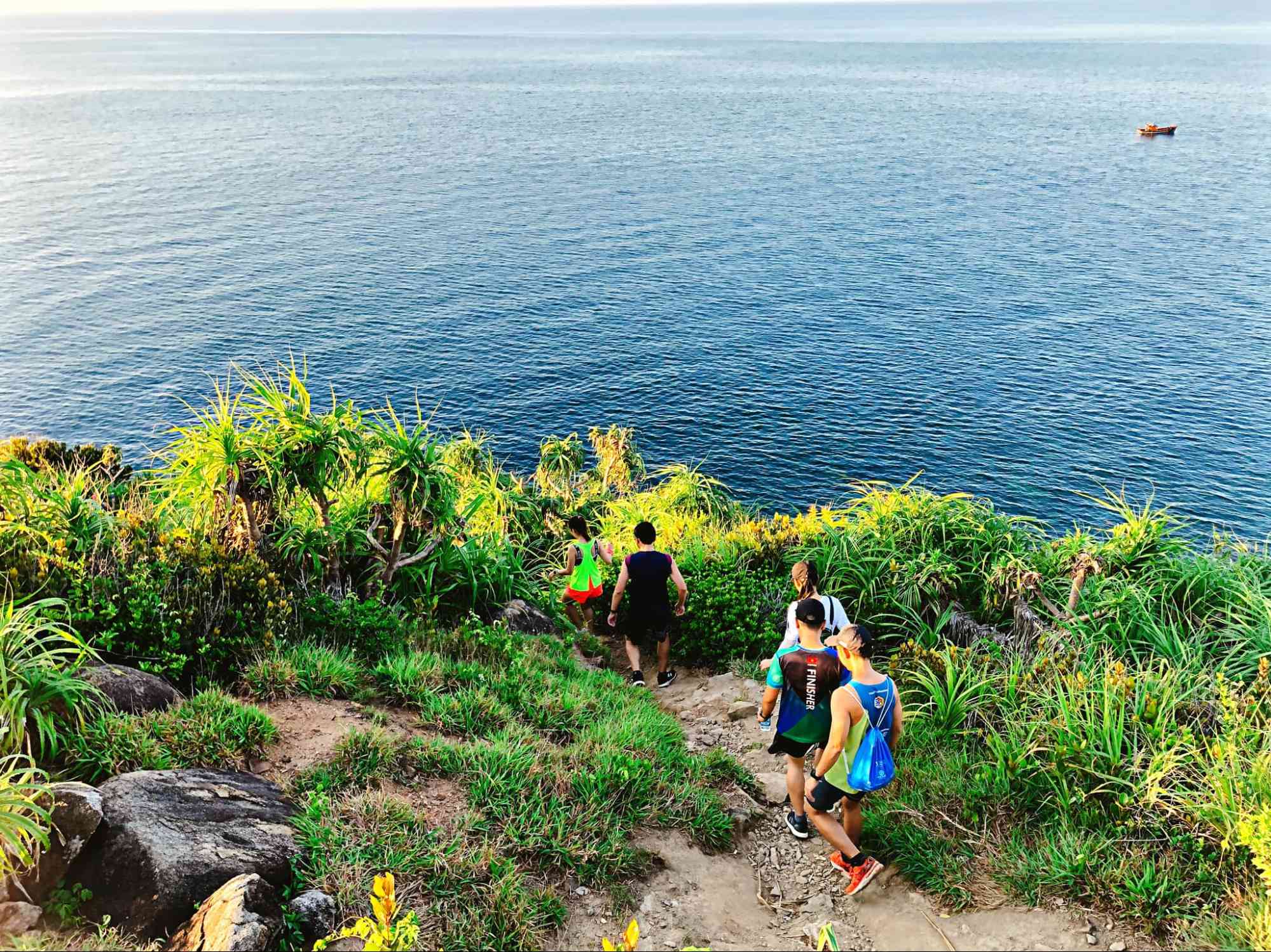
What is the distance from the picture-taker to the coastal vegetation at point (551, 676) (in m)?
5.93

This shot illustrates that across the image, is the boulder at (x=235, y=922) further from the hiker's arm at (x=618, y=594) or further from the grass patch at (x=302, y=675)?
the hiker's arm at (x=618, y=594)

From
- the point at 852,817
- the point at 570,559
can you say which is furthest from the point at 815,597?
the point at 570,559

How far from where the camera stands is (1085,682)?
25.3 feet

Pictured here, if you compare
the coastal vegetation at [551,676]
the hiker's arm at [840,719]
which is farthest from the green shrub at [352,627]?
the hiker's arm at [840,719]

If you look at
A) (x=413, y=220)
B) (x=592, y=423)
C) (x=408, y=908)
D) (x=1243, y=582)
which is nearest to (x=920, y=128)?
(x=413, y=220)

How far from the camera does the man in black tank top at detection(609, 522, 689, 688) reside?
9.95m

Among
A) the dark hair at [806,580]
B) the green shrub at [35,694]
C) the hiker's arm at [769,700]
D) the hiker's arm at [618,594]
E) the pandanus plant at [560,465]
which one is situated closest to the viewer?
the green shrub at [35,694]

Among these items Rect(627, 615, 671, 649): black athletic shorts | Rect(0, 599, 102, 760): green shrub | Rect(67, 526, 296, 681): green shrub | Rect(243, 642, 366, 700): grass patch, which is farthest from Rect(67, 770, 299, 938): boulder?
Rect(627, 615, 671, 649): black athletic shorts

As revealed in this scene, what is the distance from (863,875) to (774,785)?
168cm

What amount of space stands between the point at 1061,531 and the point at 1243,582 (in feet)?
77.1

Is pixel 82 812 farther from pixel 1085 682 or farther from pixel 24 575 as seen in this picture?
pixel 1085 682

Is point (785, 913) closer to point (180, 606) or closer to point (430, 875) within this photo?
point (430, 875)

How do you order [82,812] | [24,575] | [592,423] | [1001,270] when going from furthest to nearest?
[1001,270], [592,423], [24,575], [82,812]

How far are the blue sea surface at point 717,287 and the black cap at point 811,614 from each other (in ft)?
90.5
